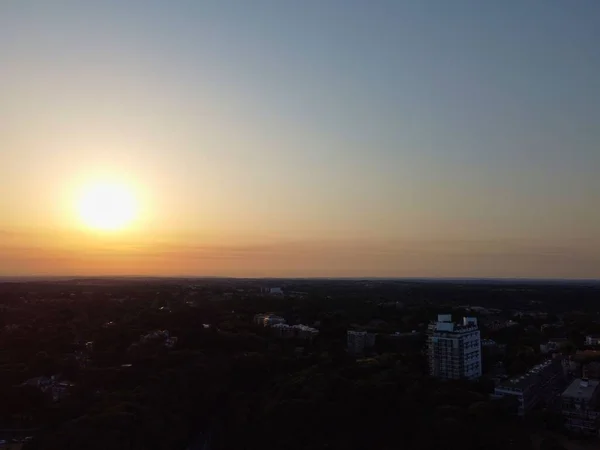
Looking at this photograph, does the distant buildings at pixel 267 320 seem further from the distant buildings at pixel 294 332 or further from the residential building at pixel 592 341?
the residential building at pixel 592 341

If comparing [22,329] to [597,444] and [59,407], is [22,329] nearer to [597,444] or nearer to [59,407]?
[59,407]

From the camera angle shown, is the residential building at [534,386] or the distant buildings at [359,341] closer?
the residential building at [534,386]

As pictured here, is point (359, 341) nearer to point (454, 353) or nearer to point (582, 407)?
point (454, 353)

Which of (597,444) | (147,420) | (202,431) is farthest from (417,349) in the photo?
(147,420)

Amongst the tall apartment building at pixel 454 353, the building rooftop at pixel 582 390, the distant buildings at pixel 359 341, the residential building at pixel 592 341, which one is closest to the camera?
the building rooftop at pixel 582 390

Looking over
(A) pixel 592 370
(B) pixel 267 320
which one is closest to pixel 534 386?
(A) pixel 592 370

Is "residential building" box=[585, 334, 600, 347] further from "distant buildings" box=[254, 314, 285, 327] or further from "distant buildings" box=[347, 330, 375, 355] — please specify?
"distant buildings" box=[254, 314, 285, 327]

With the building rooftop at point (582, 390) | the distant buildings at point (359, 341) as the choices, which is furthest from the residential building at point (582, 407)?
the distant buildings at point (359, 341)
